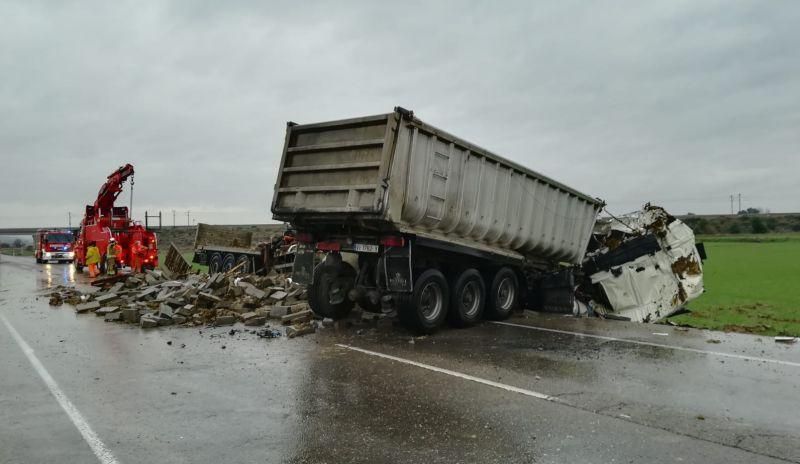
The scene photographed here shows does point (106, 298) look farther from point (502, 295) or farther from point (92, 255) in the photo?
point (92, 255)

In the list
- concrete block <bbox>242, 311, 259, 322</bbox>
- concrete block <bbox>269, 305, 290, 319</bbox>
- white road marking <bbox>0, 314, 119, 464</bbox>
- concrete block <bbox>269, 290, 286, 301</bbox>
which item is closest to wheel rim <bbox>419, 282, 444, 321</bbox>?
concrete block <bbox>269, 305, 290, 319</bbox>

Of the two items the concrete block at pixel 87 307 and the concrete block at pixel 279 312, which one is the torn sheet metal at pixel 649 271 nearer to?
the concrete block at pixel 279 312

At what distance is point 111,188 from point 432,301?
806 inches

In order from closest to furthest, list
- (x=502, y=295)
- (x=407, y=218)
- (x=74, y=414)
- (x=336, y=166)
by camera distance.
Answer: (x=74, y=414) → (x=407, y=218) → (x=336, y=166) → (x=502, y=295)

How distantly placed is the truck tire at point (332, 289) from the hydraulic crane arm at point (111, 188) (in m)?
18.1

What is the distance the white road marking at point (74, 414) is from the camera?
4.51m

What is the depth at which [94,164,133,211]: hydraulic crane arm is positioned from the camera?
25234mm

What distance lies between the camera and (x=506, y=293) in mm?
11602

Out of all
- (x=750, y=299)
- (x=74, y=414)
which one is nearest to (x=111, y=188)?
(x=74, y=414)

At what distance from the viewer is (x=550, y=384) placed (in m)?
6.45

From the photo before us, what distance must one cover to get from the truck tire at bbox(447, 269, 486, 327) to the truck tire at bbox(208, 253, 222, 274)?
14.8m

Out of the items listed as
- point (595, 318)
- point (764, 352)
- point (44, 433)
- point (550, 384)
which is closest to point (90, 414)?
point (44, 433)

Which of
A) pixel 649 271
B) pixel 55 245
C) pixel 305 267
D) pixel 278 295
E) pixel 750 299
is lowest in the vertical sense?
pixel 750 299

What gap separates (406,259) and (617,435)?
4.81 meters
